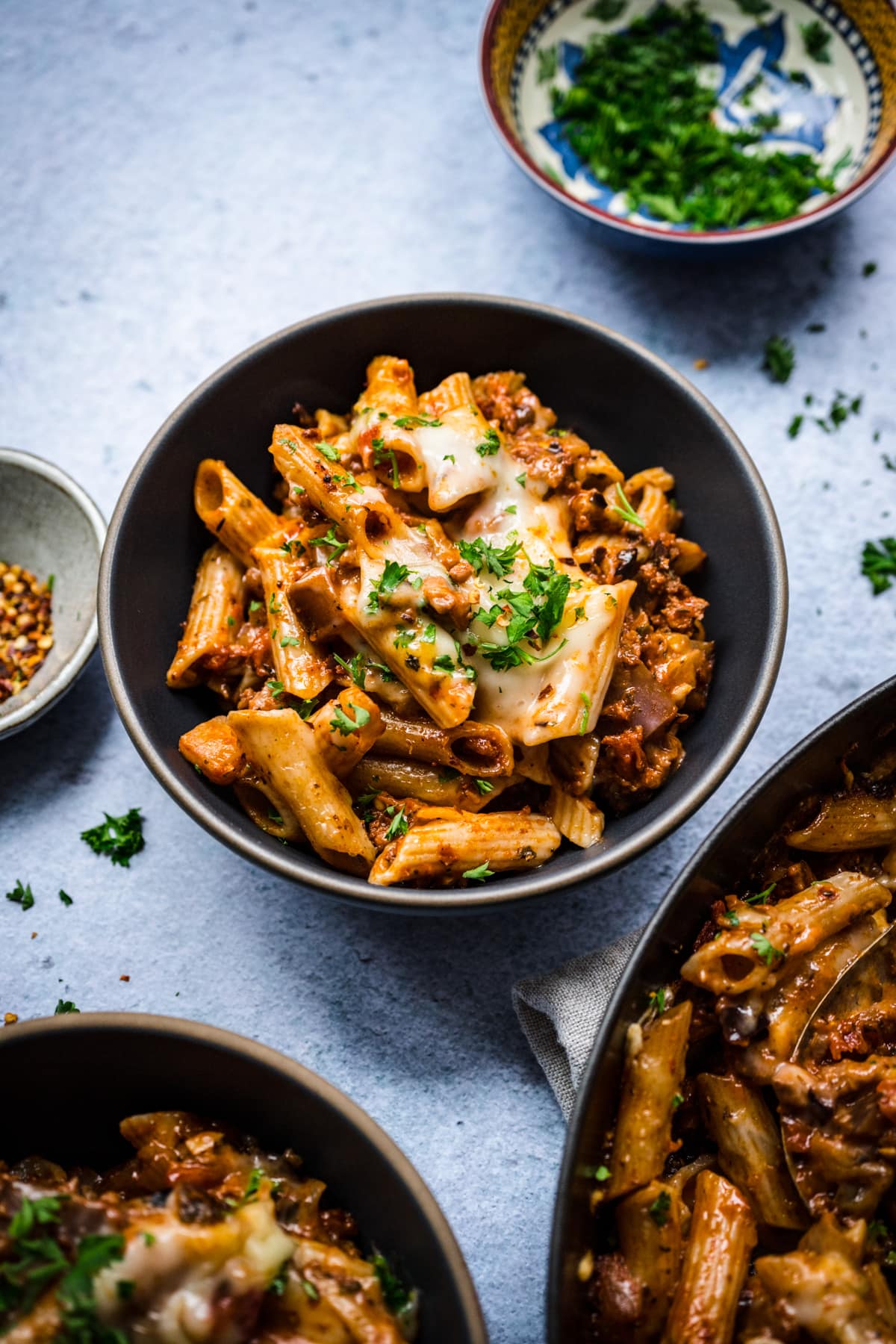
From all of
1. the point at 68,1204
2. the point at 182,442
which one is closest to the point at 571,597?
the point at 182,442

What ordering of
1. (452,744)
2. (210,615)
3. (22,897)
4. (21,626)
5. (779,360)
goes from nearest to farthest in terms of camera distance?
(452,744)
(210,615)
(22,897)
(21,626)
(779,360)

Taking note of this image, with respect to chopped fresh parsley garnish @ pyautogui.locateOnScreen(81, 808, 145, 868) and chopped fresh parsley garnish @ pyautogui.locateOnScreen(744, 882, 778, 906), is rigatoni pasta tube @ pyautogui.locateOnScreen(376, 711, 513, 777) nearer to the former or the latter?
chopped fresh parsley garnish @ pyautogui.locateOnScreen(744, 882, 778, 906)

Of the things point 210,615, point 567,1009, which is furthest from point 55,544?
point 567,1009

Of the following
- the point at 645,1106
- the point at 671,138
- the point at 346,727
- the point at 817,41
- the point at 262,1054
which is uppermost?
the point at 817,41

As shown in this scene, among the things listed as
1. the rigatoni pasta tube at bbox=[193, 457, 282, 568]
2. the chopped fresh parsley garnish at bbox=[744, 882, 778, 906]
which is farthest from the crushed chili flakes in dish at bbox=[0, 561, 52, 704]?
the chopped fresh parsley garnish at bbox=[744, 882, 778, 906]

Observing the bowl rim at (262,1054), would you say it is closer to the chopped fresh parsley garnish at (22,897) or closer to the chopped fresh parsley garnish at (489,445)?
the chopped fresh parsley garnish at (22,897)

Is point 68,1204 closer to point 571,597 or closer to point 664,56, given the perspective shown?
point 571,597

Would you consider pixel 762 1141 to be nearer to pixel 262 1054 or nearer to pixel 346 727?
pixel 262 1054
